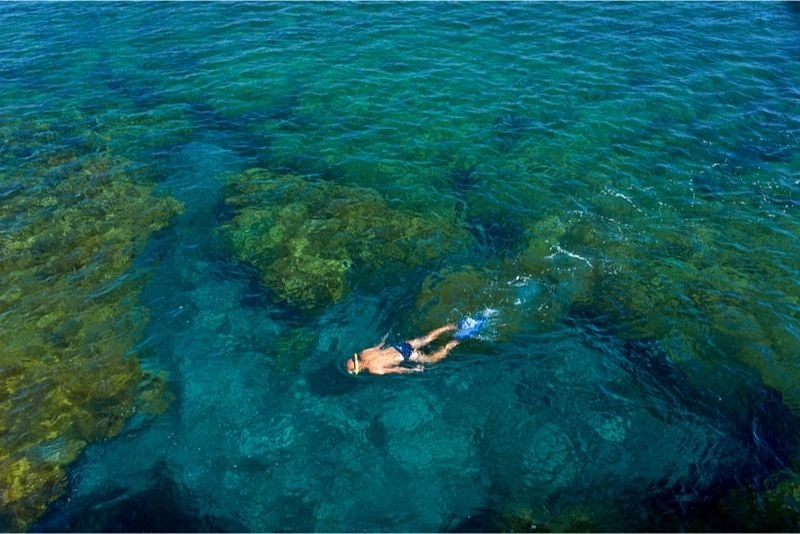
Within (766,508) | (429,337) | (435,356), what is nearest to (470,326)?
(429,337)

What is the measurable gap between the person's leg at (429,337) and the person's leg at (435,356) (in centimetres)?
36

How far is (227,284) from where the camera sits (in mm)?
22016

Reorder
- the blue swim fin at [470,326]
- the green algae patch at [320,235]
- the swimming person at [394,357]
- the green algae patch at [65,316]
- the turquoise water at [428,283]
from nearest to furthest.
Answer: the turquoise water at [428,283] → the green algae patch at [65,316] → the swimming person at [394,357] → the blue swim fin at [470,326] → the green algae patch at [320,235]

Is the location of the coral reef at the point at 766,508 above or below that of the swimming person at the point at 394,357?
below

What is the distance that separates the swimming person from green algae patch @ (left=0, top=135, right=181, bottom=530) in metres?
6.65

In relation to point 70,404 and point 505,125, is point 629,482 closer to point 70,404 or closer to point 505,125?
point 70,404

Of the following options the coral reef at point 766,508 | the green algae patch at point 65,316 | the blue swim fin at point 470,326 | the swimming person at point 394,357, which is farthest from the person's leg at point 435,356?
the coral reef at point 766,508

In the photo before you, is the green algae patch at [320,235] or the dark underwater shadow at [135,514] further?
the green algae patch at [320,235]

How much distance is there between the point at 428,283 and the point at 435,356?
136 inches

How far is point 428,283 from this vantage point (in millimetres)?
21547

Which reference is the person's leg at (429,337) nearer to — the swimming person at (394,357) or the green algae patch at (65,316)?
the swimming person at (394,357)

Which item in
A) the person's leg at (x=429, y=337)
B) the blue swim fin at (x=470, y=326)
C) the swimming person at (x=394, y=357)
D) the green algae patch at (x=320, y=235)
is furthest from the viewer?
the green algae patch at (x=320, y=235)

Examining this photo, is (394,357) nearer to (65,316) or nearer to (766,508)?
(766,508)

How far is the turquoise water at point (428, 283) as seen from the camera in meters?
16.1
